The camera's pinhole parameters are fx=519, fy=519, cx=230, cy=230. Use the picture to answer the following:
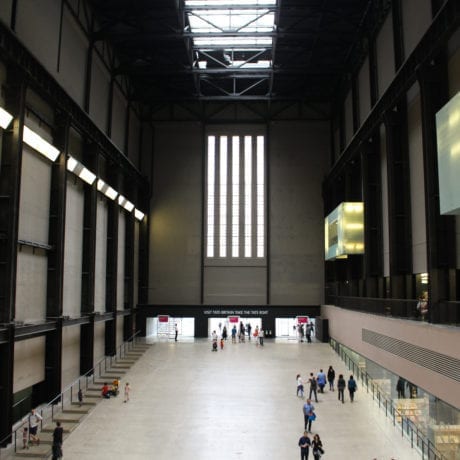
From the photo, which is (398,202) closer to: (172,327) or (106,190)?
(106,190)

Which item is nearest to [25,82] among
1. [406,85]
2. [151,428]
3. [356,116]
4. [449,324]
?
[151,428]

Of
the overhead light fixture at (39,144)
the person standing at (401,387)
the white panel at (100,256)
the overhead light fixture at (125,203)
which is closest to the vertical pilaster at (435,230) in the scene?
the person standing at (401,387)

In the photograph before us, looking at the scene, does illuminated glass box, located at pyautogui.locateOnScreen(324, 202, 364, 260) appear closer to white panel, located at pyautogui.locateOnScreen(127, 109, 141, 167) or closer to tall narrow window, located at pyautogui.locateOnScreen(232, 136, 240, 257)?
tall narrow window, located at pyautogui.locateOnScreen(232, 136, 240, 257)

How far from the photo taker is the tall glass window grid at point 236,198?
158 feet

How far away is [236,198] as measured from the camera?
48.5m

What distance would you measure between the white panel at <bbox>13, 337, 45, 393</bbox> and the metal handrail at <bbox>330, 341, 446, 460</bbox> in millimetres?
15961

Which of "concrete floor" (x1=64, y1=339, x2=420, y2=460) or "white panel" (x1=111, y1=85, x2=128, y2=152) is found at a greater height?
"white panel" (x1=111, y1=85, x2=128, y2=152)

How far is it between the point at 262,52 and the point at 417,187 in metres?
18.1

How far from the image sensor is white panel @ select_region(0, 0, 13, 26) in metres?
20.8

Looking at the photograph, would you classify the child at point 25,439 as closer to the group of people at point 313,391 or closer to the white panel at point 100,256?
the group of people at point 313,391

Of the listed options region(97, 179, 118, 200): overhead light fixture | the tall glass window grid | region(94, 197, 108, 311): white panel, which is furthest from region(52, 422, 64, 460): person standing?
the tall glass window grid

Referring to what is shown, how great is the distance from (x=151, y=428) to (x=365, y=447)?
8689mm

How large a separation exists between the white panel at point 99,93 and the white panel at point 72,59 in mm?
2116

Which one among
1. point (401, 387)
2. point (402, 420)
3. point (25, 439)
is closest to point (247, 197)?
point (401, 387)
